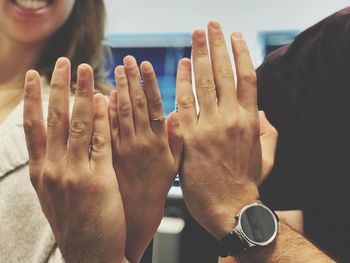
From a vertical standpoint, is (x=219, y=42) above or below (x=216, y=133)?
above

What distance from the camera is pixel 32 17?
3.96 ft

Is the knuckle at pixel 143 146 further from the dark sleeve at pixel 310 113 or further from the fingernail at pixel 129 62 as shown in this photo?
the dark sleeve at pixel 310 113

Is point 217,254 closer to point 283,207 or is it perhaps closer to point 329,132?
point 283,207

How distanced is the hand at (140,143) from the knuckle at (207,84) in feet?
0.23

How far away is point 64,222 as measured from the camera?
790 mm

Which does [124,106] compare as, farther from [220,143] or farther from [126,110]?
[220,143]

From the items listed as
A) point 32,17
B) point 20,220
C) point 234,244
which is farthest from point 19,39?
point 234,244

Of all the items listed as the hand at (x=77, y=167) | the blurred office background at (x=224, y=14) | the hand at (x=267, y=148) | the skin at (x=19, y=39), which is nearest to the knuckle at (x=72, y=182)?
the hand at (x=77, y=167)

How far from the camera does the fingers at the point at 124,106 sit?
802 millimetres

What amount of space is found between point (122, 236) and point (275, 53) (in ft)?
2.21

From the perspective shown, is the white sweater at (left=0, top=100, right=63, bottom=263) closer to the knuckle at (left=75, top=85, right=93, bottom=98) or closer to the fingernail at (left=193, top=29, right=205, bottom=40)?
the knuckle at (left=75, top=85, right=93, bottom=98)

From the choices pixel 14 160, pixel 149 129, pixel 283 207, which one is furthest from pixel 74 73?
pixel 283 207

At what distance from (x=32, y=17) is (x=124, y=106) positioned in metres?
0.53

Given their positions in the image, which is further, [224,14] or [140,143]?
[224,14]
